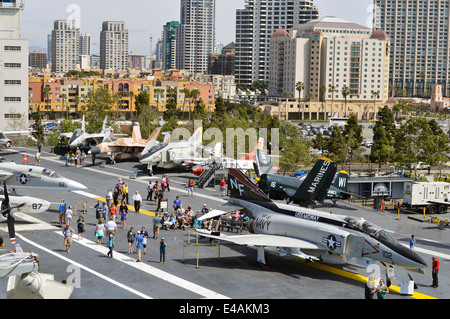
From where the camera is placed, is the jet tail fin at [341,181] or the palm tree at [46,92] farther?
the palm tree at [46,92]

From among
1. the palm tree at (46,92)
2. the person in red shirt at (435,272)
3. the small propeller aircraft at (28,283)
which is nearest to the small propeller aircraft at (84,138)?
the small propeller aircraft at (28,283)

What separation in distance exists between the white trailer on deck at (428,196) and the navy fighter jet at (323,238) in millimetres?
20285

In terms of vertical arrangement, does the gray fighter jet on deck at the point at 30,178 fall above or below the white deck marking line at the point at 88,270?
above

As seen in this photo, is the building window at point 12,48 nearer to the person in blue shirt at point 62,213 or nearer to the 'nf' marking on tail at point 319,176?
the person in blue shirt at point 62,213

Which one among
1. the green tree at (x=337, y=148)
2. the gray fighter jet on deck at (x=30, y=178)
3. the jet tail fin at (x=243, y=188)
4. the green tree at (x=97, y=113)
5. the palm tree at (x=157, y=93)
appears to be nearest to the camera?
the jet tail fin at (x=243, y=188)

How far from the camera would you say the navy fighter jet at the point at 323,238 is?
3053 centimetres

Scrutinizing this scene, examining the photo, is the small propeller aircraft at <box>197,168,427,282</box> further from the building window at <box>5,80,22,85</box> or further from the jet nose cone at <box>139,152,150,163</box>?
the building window at <box>5,80,22,85</box>

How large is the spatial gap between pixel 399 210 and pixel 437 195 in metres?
3.57

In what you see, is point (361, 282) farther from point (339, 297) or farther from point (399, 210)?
point (399, 210)

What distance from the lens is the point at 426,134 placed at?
73.8 meters

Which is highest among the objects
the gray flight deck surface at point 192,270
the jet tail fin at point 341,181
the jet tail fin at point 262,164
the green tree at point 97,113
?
the green tree at point 97,113

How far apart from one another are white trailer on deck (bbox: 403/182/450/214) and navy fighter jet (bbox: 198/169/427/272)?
66.6ft

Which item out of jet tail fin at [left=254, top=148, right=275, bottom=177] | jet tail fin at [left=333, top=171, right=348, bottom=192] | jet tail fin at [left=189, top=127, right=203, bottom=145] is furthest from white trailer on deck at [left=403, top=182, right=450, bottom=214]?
jet tail fin at [left=189, top=127, right=203, bottom=145]

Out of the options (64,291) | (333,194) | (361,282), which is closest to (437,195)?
(333,194)
